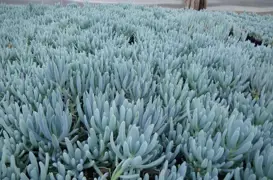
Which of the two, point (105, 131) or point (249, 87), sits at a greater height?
point (105, 131)

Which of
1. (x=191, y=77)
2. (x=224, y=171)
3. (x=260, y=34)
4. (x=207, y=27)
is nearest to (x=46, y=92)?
(x=191, y=77)

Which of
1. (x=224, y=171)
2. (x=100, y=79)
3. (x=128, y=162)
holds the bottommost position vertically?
(x=224, y=171)

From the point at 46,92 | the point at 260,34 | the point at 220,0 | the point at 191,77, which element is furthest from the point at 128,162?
the point at 220,0

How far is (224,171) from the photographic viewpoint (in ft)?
3.63

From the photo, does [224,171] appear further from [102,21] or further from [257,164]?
[102,21]

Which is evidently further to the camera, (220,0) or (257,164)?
(220,0)

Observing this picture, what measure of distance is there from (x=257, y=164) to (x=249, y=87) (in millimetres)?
953

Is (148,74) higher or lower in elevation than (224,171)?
higher

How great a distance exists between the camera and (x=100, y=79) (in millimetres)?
1465

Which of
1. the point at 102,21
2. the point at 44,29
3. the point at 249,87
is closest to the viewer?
the point at 249,87

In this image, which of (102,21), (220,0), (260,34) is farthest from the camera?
(220,0)

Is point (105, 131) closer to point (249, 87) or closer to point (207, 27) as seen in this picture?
point (249, 87)

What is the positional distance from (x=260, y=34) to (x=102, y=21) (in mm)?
2082

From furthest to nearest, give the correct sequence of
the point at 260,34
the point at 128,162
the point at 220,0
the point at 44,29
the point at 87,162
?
1. the point at 220,0
2. the point at 260,34
3. the point at 44,29
4. the point at 87,162
5. the point at 128,162
